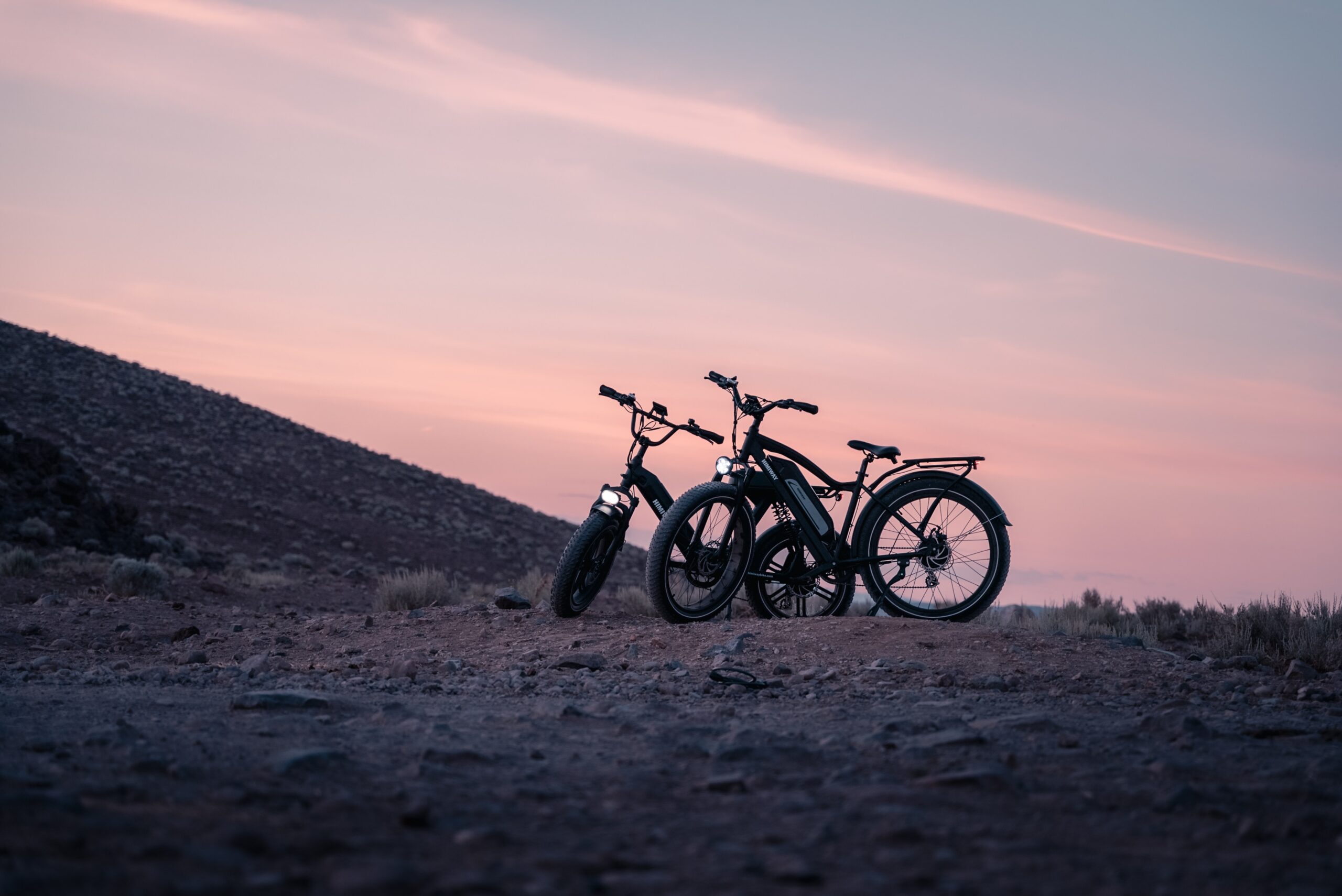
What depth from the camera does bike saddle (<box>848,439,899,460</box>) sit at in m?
8.66

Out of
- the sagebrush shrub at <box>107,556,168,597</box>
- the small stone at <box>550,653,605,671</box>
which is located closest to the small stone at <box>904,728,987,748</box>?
the small stone at <box>550,653,605,671</box>

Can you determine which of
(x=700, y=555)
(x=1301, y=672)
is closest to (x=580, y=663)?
(x=700, y=555)

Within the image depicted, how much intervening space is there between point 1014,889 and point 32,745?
3583 mm

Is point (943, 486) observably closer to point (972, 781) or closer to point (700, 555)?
point (700, 555)

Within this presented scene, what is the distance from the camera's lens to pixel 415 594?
43.5 feet

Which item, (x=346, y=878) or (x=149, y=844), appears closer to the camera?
(x=346, y=878)

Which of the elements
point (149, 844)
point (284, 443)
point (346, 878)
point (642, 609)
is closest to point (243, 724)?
point (149, 844)

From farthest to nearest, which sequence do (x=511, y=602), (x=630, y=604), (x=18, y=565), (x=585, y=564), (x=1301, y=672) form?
(x=18, y=565), (x=630, y=604), (x=511, y=602), (x=585, y=564), (x=1301, y=672)

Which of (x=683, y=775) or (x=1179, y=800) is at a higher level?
(x=1179, y=800)

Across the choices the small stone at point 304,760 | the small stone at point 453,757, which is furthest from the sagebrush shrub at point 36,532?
the small stone at point 453,757

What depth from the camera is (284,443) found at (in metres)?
39.9

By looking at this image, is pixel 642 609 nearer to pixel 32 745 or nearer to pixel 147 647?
pixel 147 647

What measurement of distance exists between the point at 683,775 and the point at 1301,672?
5.99m

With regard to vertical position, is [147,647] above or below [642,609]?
below
